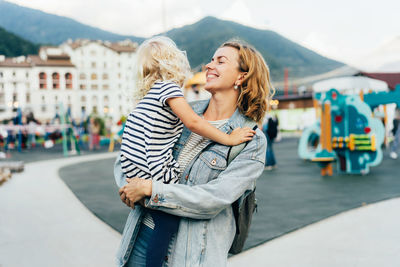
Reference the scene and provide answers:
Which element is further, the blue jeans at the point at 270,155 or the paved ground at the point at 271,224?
the blue jeans at the point at 270,155

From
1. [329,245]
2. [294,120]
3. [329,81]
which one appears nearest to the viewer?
[329,245]

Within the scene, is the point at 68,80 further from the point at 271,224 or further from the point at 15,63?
the point at 271,224

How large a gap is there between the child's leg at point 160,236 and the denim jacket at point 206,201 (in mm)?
38

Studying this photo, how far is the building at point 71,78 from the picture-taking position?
65.4m

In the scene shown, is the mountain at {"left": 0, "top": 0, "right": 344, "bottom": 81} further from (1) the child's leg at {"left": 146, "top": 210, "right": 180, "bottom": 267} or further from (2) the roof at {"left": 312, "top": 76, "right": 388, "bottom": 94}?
(1) the child's leg at {"left": 146, "top": 210, "right": 180, "bottom": 267}

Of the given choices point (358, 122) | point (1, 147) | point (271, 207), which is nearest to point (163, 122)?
point (271, 207)

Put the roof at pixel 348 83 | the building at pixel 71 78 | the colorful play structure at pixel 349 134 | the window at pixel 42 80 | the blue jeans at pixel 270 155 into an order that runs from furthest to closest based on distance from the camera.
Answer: the window at pixel 42 80 → the building at pixel 71 78 → the roof at pixel 348 83 → the blue jeans at pixel 270 155 → the colorful play structure at pixel 349 134

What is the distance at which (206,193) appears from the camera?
1556mm

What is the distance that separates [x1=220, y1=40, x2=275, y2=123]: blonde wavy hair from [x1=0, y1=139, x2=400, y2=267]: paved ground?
239 cm

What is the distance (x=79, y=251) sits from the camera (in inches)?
171

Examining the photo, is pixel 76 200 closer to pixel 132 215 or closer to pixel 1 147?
pixel 132 215

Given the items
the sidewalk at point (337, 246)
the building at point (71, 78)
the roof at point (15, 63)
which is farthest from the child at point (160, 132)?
the roof at point (15, 63)

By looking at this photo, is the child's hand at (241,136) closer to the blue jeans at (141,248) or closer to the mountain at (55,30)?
the blue jeans at (141,248)

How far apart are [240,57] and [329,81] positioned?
16.5 m
